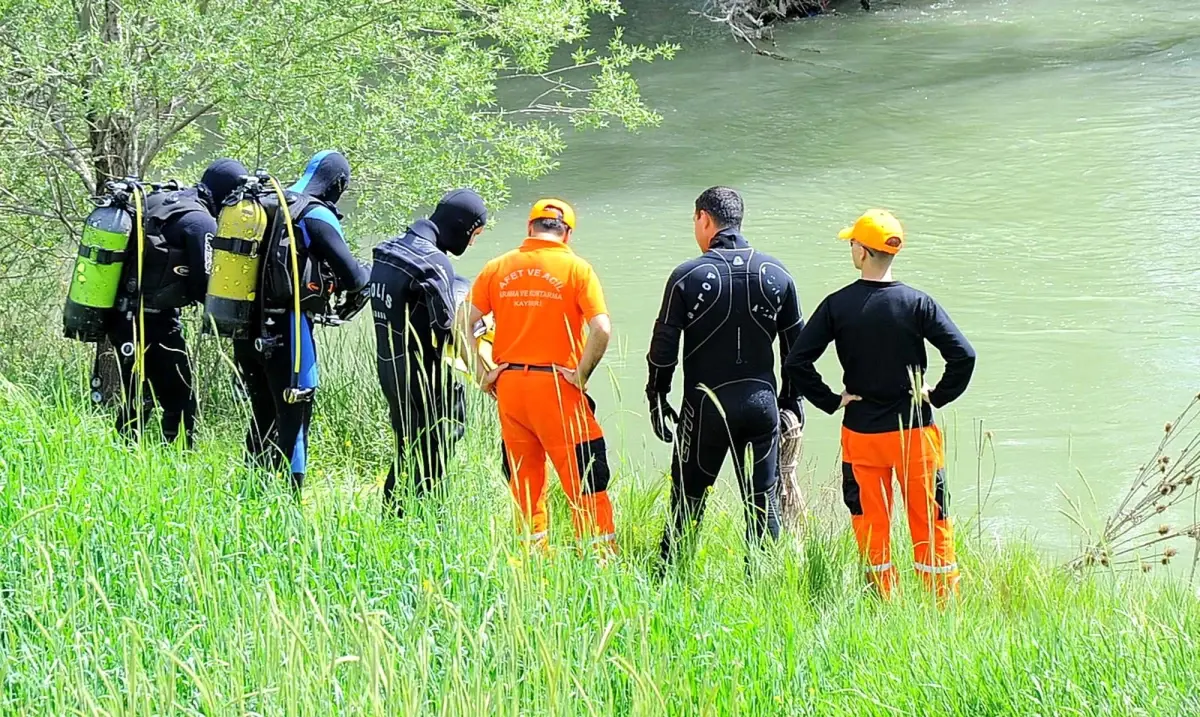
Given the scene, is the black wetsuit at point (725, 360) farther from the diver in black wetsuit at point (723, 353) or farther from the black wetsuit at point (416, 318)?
the black wetsuit at point (416, 318)

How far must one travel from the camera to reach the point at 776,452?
554cm

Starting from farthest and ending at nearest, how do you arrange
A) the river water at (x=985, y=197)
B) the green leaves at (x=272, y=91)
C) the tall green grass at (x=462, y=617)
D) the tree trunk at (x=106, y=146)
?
the river water at (x=985, y=197) → the tree trunk at (x=106, y=146) → the green leaves at (x=272, y=91) → the tall green grass at (x=462, y=617)

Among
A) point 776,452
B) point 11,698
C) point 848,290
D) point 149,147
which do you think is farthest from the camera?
point 149,147

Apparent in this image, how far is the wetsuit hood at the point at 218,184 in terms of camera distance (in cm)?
614

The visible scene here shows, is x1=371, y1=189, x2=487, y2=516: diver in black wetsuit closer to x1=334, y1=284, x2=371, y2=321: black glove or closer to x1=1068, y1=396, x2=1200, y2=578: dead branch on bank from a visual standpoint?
x1=334, y1=284, x2=371, y2=321: black glove

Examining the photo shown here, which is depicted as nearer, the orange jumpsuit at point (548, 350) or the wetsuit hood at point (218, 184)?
the orange jumpsuit at point (548, 350)

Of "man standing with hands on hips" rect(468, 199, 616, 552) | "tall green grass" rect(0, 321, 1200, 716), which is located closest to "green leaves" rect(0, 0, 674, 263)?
"tall green grass" rect(0, 321, 1200, 716)

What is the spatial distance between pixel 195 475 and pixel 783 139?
46.2 ft

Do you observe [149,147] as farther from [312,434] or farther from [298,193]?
[298,193]

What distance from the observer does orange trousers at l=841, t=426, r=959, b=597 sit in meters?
4.98

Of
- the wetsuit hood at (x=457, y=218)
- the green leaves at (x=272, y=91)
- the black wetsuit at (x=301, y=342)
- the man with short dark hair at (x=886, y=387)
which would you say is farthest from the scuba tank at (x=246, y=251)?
the man with short dark hair at (x=886, y=387)

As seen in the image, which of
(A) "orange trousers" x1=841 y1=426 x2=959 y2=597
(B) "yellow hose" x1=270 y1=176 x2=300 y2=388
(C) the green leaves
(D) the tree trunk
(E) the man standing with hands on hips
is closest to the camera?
(A) "orange trousers" x1=841 y1=426 x2=959 y2=597

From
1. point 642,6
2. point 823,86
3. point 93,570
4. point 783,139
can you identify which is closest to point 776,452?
point 93,570

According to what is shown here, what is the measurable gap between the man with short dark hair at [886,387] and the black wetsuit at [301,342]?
193cm
